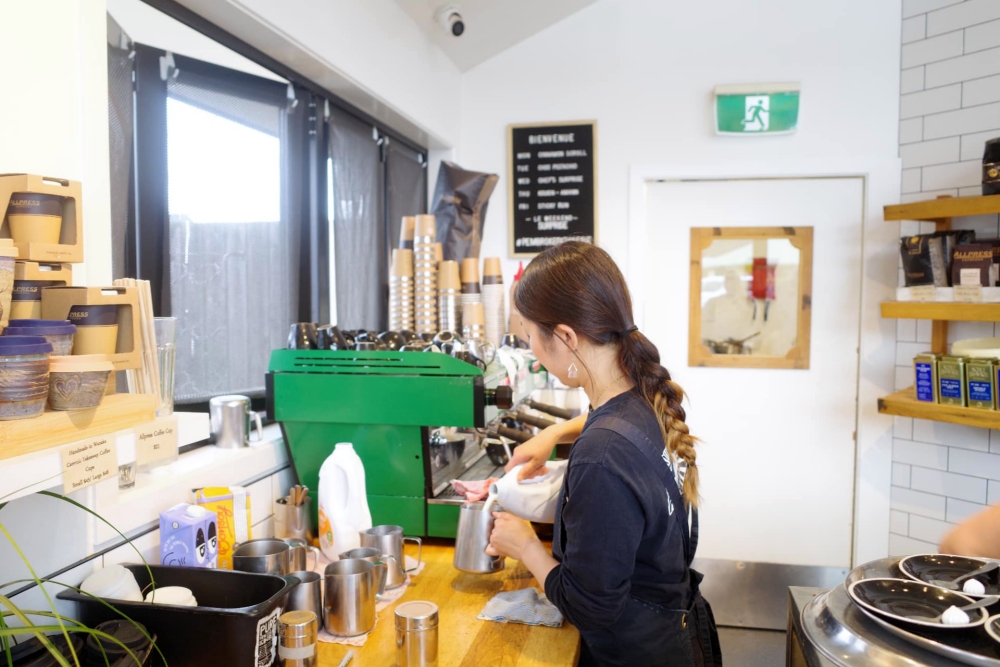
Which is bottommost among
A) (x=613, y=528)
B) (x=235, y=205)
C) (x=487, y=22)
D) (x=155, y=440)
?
(x=613, y=528)

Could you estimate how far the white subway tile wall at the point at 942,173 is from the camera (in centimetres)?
306

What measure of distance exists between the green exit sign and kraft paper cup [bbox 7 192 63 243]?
10.1ft

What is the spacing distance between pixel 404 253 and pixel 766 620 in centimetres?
250

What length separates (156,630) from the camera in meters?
1.14

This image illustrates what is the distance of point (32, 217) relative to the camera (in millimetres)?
971

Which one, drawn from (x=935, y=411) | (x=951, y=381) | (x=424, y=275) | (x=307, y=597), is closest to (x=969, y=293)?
(x=951, y=381)

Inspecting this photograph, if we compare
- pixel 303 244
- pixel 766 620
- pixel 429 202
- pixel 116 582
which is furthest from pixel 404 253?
pixel 766 620

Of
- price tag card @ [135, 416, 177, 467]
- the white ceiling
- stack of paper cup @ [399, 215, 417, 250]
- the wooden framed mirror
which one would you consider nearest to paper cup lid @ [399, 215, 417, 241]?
stack of paper cup @ [399, 215, 417, 250]

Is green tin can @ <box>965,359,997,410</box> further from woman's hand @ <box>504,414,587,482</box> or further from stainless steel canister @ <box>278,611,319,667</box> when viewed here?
stainless steel canister @ <box>278,611,319,667</box>

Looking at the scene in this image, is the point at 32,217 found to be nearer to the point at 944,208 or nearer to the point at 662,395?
the point at 662,395

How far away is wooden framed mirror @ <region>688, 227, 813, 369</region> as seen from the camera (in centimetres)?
352

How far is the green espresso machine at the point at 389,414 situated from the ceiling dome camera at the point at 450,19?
1.74 metres

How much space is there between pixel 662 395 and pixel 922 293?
7.07 ft

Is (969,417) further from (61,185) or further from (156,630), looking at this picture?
(61,185)
